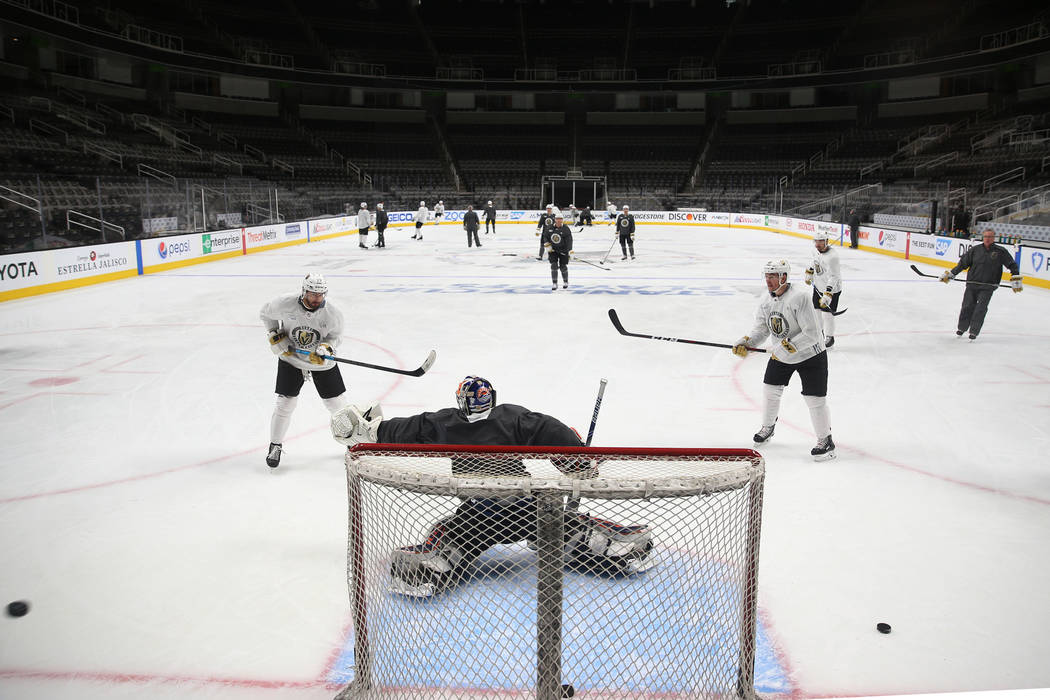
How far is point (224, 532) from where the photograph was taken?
4.88 meters

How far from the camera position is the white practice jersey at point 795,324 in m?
5.98

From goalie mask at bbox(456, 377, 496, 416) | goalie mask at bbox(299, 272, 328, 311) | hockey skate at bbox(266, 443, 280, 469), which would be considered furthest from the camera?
hockey skate at bbox(266, 443, 280, 469)

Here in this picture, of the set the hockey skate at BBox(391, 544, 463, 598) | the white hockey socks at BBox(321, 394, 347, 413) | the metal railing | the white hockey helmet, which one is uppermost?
the metal railing

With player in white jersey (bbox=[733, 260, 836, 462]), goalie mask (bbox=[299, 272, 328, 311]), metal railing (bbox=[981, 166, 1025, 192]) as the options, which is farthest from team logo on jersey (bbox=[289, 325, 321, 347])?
metal railing (bbox=[981, 166, 1025, 192])

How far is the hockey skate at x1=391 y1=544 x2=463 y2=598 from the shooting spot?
11.1ft

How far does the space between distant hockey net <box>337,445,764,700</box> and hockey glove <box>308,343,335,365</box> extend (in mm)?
2506

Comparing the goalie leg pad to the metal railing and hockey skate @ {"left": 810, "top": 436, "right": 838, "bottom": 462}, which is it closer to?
hockey skate @ {"left": 810, "top": 436, "right": 838, "bottom": 462}

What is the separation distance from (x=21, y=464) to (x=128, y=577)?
2464 mm

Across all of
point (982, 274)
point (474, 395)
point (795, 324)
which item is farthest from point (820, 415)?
point (982, 274)

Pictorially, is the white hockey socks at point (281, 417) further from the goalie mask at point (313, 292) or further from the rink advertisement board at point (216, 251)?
the rink advertisement board at point (216, 251)

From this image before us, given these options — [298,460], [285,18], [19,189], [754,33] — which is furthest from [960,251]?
[285,18]

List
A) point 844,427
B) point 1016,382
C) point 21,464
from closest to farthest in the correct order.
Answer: point 21,464, point 844,427, point 1016,382

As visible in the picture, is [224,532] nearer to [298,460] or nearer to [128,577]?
[128,577]

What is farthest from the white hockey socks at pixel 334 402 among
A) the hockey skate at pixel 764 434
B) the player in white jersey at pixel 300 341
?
the hockey skate at pixel 764 434
